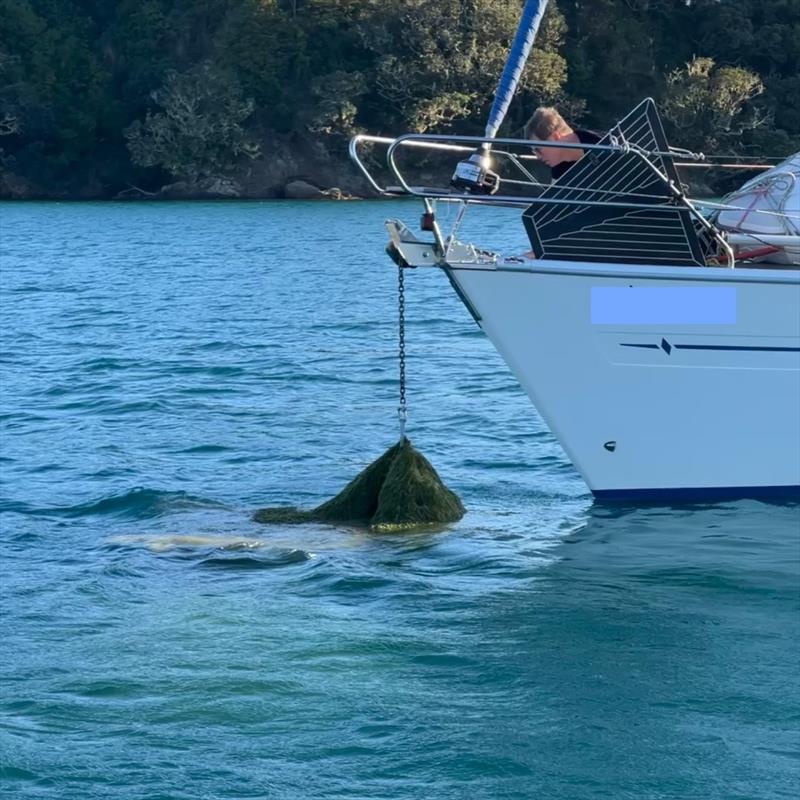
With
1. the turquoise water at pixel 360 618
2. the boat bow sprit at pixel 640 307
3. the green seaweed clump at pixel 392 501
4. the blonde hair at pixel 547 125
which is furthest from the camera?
the green seaweed clump at pixel 392 501

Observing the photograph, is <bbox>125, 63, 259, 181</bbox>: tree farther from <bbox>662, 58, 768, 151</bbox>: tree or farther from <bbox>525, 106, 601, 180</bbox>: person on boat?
<bbox>525, 106, 601, 180</bbox>: person on boat

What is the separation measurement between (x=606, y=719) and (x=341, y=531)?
12.2ft

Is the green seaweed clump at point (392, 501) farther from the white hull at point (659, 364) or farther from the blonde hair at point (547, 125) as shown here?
the blonde hair at point (547, 125)

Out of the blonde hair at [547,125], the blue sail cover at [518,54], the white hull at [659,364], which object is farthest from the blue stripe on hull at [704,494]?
the blue sail cover at [518,54]

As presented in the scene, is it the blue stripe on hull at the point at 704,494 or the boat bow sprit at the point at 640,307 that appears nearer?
the boat bow sprit at the point at 640,307

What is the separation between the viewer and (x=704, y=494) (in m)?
10.5

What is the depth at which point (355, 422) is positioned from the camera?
49.4ft

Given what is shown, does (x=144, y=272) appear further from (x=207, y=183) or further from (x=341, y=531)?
(x=207, y=183)

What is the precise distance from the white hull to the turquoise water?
1.24ft

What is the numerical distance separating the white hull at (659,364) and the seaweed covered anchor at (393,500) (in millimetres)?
942

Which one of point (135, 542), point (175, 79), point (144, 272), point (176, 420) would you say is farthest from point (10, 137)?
point (135, 542)

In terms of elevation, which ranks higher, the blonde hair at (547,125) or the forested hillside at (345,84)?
the forested hillside at (345,84)

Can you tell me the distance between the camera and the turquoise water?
6.61 m

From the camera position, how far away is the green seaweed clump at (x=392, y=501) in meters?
10.5
